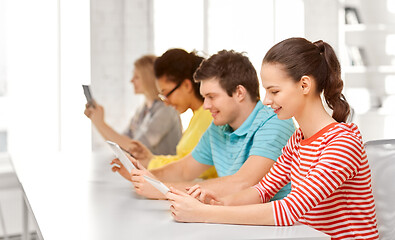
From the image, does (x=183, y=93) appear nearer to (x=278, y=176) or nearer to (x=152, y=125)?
(x=152, y=125)

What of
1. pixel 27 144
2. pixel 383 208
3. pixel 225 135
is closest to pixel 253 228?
pixel 383 208

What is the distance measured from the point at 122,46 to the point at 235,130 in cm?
325

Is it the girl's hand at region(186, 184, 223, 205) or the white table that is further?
the girl's hand at region(186, 184, 223, 205)

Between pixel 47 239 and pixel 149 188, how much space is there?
50cm

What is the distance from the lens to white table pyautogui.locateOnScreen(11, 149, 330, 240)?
117 cm

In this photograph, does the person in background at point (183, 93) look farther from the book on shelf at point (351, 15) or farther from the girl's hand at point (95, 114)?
the book on shelf at point (351, 15)

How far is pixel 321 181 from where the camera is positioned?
1231 mm

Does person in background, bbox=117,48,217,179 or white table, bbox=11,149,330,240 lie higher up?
person in background, bbox=117,48,217,179

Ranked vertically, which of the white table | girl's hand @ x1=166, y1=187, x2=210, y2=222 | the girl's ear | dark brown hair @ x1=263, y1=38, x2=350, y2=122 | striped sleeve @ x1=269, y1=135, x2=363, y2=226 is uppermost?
dark brown hair @ x1=263, y1=38, x2=350, y2=122

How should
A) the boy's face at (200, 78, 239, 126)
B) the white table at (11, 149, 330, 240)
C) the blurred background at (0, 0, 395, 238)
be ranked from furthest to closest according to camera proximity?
the blurred background at (0, 0, 395, 238) < the boy's face at (200, 78, 239, 126) < the white table at (11, 149, 330, 240)

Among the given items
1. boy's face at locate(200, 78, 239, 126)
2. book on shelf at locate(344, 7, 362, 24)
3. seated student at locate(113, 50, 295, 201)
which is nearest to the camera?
seated student at locate(113, 50, 295, 201)

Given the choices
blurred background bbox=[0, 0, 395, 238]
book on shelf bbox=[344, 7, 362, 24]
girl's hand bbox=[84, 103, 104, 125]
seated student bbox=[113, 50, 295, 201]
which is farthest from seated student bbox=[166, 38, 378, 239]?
book on shelf bbox=[344, 7, 362, 24]

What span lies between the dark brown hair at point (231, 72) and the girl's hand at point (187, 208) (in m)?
0.64

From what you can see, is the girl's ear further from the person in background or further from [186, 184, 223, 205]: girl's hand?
the person in background
